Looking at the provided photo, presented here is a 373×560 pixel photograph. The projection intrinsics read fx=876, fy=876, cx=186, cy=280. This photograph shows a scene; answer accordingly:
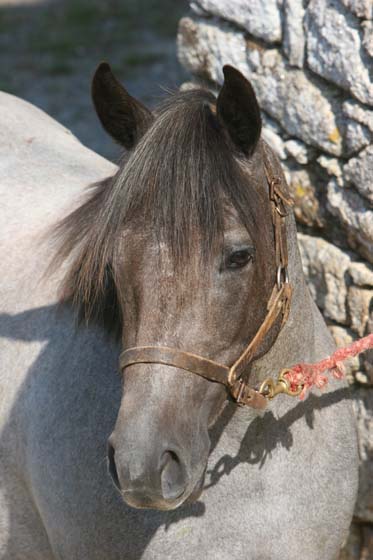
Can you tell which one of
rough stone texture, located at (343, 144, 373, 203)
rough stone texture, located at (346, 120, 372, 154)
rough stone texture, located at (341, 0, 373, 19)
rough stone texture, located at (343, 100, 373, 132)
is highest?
rough stone texture, located at (341, 0, 373, 19)

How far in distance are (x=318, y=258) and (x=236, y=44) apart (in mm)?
822

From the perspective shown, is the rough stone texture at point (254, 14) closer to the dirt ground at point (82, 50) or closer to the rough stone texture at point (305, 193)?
the rough stone texture at point (305, 193)

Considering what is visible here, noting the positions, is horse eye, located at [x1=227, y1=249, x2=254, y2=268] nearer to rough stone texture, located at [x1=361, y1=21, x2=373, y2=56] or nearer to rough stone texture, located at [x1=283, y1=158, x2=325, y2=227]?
rough stone texture, located at [x1=361, y1=21, x2=373, y2=56]

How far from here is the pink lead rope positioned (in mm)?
2182

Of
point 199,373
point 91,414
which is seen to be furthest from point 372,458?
point 199,373

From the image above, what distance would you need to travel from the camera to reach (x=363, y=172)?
2.79 m

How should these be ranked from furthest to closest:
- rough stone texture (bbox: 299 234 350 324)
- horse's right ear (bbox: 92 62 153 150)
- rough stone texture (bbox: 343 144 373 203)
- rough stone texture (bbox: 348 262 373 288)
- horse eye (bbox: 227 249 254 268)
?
1. rough stone texture (bbox: 299 234 350 324)
2. rough stone texture (bbox: 348 262 373 288)
3. rough stone texture (bbox: 343 144 373 203)
4. horse's right ear (bbox: 92 62 153 150)
5. horse eye (bbox: 227 249 254 268)

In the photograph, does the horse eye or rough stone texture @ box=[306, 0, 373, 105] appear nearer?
the horse eye

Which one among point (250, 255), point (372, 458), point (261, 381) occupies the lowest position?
point (372, 458)

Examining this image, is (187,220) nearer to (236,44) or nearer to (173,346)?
(173,346)

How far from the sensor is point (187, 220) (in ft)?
5.97

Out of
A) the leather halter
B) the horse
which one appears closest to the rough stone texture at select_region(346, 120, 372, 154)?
the horse

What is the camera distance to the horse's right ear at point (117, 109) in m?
2.01

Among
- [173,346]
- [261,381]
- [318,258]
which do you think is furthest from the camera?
[318,258]
